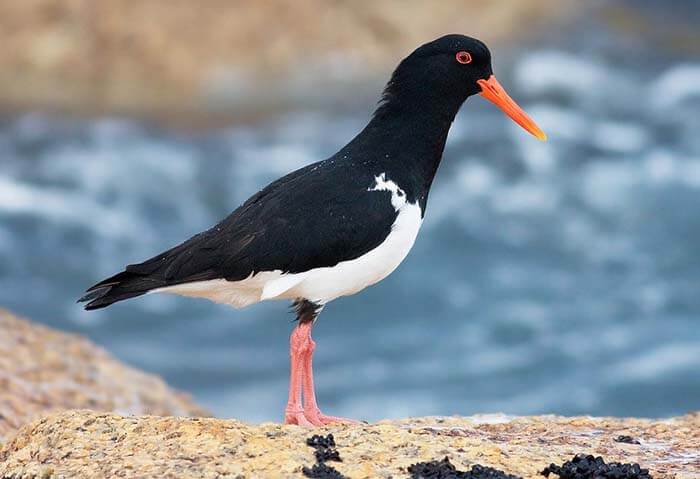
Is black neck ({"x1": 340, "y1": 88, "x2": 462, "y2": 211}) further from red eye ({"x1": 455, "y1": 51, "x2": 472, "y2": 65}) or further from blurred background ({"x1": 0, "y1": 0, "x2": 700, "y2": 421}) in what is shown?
blurred background ({"x1": 0, "y1": 0, "x2": 700, "y2": 421})

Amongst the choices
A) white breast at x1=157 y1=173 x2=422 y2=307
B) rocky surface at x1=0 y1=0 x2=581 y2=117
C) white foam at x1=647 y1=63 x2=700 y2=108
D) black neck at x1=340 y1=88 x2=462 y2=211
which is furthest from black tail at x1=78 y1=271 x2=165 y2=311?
white foam at x1=647 y1=63 x2=700 y2=108

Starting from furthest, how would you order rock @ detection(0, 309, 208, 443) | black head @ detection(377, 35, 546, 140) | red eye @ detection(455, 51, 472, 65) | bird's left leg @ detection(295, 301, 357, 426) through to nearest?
1. rock @ detection(0, 309, 208, 443)
2. red eye @ detection(455, 51, 472, 65)
3. black head @ detection(377, 35, 546, 140)
4. bird's left leg @ detection(295, 301, 357, 426)

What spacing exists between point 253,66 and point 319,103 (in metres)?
1.54

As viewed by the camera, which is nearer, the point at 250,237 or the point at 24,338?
the point at 250,237

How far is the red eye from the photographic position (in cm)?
1009

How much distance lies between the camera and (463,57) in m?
10.1

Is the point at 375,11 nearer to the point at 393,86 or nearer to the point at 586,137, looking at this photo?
the point at 586,137

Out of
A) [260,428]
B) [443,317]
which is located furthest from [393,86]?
[443,317]

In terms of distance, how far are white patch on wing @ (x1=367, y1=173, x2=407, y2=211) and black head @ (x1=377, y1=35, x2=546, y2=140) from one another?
0.75m

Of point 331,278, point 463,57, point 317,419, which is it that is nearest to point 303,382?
point 317,419

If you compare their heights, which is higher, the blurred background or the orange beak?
the blurred background

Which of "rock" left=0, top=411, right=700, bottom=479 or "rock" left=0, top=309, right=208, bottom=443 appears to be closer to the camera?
"rock" left=0, top=411, right=700, bottom=479

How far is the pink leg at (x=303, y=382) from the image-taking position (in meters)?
8.97

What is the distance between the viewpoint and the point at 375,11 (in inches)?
1091
